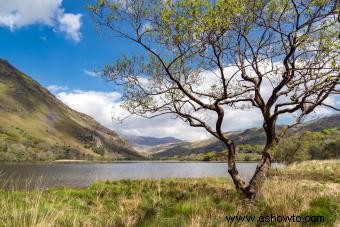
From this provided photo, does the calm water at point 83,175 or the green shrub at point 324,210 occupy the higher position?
the calm water at point 83,175

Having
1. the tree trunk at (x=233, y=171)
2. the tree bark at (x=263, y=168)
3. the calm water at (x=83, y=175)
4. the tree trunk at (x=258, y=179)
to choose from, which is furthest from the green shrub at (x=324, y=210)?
the calm water at (x=83, y=175)

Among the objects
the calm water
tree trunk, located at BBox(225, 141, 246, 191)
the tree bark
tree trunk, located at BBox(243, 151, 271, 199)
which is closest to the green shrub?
the tree bark

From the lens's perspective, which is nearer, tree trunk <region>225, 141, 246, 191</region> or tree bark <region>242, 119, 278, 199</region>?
tree bark <region>242, 119, 278, 199</region>

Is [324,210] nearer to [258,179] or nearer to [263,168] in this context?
[258,179]

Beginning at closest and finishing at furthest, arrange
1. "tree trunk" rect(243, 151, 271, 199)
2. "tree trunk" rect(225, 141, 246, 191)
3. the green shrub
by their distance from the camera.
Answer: the green shrub, "tree trunk" rect(243, 151, 271, 199), "tree trunk" rect(225, 141, 246, 191)

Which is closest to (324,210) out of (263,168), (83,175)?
(263,168)

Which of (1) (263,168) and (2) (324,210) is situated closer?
(2) (324,210)

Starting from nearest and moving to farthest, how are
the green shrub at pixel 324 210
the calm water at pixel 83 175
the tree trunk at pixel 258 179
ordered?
the green shrub at pixel 324 210, the tree trunk at pixel 258 179, the calm water at pixel 83 175

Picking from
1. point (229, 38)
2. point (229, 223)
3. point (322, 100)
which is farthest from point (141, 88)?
point (229, 223)

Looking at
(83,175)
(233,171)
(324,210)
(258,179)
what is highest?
(83,175)

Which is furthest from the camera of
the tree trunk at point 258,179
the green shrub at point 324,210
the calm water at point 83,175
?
the calm water at point 83,175

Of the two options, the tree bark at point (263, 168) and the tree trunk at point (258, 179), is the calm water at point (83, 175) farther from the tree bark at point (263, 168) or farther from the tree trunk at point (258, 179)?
the tree trunk at point (258, 179)

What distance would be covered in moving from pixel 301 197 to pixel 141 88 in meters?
13.1

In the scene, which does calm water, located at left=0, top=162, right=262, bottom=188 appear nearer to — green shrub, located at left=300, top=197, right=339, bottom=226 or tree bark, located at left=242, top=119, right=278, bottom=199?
tree bark, located at left=242, top=119, right=278, bottom=199
